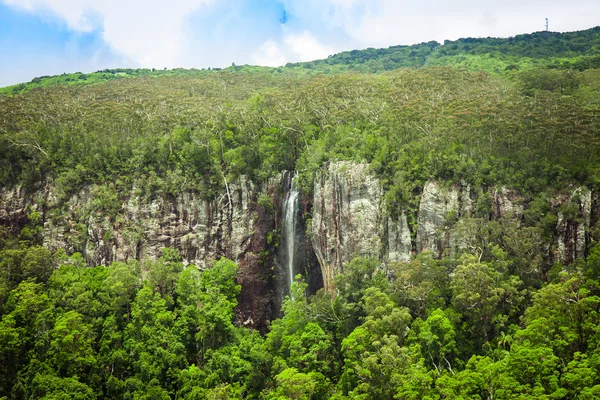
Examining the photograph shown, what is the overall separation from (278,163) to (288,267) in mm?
8452

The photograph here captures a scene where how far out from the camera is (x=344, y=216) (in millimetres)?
46438

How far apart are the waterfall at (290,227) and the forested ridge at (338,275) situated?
1226mm

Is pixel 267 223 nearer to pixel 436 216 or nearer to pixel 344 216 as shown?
pixel 344 216

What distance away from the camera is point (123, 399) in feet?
138

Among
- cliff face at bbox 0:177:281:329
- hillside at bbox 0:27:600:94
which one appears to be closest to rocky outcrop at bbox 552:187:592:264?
cliff face at bbox 0:177:281:329

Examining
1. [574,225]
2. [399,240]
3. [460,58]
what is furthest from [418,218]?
[460,58]

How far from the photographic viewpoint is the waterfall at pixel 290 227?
51656 millimetres

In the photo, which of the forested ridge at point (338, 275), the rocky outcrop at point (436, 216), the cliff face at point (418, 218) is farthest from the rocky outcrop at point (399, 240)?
the forested ridge at point (338, 275)

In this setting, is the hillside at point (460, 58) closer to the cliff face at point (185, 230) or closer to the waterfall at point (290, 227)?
the waterfall at point (290, 227)

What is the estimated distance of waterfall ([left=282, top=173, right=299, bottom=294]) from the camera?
51656mm

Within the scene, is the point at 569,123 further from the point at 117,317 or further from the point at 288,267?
the point at 117,317

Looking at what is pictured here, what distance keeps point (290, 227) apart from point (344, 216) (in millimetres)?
6893

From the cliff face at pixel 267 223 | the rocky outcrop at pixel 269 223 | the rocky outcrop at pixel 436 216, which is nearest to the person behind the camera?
the rocky outcrop at pixel 269 223

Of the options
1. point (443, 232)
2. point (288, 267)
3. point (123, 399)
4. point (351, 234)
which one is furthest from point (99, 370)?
point (443, 232)
